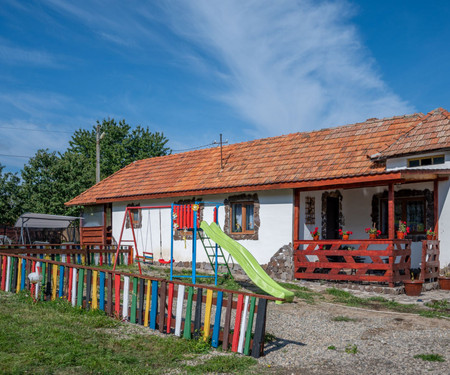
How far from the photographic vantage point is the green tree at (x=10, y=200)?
3491 centimetres

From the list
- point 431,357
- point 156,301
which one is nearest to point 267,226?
point 156,301

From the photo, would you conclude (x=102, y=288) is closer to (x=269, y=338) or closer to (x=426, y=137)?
(x=269, y=338)

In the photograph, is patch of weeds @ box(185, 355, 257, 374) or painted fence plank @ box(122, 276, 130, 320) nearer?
patch of weeds @ box(185, 355, 257, 374)

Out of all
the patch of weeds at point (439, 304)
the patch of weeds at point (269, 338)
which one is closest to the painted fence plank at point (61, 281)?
the patch of weeds at point (269, 338)

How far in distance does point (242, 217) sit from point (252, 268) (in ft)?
25.0

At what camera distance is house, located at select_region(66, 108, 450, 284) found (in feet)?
43.2

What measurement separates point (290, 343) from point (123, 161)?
37.9 meters

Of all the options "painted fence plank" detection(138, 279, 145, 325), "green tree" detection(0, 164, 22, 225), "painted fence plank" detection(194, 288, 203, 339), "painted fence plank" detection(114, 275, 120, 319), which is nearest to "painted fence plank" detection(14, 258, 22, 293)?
"painted fence plank" detection(114, 275, 120, 319)

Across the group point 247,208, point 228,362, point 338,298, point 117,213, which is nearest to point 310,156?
point 247,208

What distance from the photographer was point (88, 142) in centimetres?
4603

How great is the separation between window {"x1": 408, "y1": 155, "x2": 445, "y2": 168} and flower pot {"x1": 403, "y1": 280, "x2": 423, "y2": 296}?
347cm

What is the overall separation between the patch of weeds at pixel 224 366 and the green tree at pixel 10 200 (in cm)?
3317

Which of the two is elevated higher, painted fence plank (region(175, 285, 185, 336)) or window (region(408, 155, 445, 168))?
window (region(408, 155, 445, 168))

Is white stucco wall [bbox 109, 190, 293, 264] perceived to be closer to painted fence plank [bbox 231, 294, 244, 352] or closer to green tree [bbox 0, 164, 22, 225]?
painted fence plank [bbox 231, 294, 244, 352]
